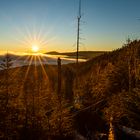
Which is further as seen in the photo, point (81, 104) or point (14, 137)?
point (81, 104)

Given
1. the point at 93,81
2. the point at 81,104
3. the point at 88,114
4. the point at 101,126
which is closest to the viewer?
the point at 101,126

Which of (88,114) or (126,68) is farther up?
(126,68)

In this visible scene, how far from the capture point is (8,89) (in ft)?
76.0

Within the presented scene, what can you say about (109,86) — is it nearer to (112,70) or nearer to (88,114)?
(112,70)

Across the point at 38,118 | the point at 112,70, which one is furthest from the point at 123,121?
the point at 112,70

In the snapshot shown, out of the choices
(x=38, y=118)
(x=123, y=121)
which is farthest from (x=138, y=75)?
(x=38, y=118)

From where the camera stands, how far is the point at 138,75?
2680 cm

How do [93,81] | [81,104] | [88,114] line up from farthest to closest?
[93,81] < [81,104] < [88,114]

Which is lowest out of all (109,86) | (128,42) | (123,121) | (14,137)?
(14,137)

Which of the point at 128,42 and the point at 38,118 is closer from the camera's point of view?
the point at 38,118

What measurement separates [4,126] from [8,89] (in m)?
2.75

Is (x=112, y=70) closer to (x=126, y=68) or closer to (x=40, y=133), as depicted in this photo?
Result: (x=126, y=68)

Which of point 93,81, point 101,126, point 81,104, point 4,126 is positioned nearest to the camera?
point 4,126

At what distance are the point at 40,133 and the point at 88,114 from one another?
18.6 feet
